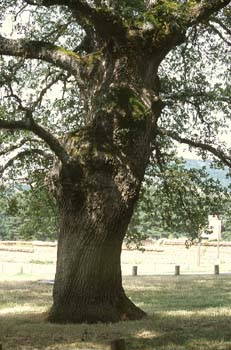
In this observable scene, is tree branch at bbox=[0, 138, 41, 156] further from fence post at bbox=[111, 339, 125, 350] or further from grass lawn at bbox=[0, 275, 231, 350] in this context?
fence post at bbox=[111, 339, 125, 350]

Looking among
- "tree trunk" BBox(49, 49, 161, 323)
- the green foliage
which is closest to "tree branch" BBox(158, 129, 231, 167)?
the green foliage

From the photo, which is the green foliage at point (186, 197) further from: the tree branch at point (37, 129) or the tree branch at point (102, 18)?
Answer: the tree branch at point (37, 129)

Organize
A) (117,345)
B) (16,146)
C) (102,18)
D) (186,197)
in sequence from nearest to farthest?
1. (117,345)
2. (102,18)
3. (16,146)
4. (186,197)

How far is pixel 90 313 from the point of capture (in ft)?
36.3

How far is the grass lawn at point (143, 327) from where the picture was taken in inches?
343

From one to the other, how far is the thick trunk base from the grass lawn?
0.30 meters

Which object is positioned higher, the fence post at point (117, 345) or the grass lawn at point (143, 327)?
the fence post at point (117, 345)

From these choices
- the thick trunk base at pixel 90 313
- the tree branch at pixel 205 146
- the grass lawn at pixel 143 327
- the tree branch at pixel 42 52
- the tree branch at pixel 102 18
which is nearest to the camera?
the grass lawn at pixel 143 327

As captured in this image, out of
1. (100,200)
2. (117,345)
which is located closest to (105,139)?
(100,200)

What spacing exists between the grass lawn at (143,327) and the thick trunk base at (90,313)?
30 cm

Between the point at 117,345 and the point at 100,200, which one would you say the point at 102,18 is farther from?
the point at 117,345

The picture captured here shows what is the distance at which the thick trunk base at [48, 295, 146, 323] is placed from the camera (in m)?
11.0

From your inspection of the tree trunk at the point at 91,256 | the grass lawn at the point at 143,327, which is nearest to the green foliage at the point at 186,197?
the grass lawn at the point at 143,327

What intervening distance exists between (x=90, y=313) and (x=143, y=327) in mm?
1196
